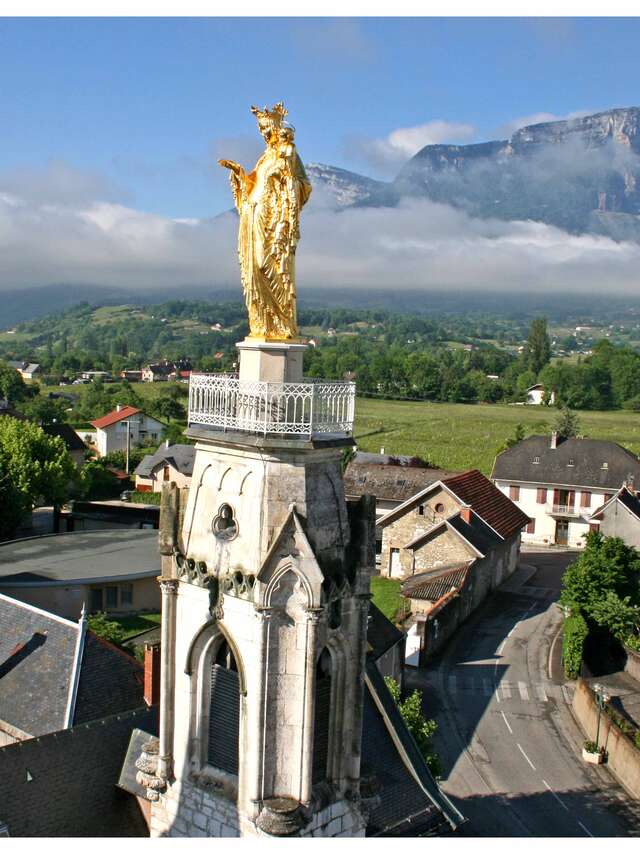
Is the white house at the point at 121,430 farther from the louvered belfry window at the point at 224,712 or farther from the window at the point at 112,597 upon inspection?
the louvered belfry window at the point at 224,712

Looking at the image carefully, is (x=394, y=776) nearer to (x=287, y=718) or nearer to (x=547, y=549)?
(x=287, y=718)

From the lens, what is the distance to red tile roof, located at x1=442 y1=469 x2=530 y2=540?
53.5 m

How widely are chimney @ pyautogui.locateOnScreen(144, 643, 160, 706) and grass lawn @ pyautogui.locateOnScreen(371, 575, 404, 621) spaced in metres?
26.3

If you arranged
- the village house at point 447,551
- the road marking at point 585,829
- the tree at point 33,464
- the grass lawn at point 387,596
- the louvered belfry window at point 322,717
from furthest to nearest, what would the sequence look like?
the tree at point 33,464 → the grass lawn at point 387,596 → the village house at point 447,551 → the road marking at point 585,829 → the louvered belfry window at point 322,717

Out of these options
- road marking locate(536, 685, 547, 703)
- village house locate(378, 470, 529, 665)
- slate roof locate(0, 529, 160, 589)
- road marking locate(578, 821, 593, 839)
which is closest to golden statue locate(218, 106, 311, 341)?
road marking locate(578, 821, 593, 839)

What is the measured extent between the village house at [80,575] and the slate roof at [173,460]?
27.0m

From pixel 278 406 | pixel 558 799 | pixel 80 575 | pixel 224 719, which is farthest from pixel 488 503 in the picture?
pixel 278 406

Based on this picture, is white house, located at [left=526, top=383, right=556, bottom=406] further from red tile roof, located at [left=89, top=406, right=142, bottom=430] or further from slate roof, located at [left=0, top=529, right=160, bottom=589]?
slate roof, located at [left=0, top=529, right=160, bottom=589]

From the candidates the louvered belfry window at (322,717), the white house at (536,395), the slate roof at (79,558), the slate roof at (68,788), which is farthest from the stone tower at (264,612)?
the white house at (536,395)

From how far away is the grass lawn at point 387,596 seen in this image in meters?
46.1

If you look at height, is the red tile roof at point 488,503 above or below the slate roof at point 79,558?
above

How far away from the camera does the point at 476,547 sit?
4825 cm

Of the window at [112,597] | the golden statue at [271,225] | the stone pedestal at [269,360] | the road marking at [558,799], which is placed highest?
the golden statue at [271,225]

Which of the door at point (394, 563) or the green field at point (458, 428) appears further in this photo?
the green field at point (458, 428)
